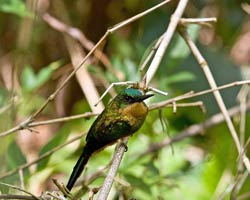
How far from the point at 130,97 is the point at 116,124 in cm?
8

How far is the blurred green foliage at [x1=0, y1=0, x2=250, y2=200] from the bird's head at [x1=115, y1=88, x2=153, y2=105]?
266mm

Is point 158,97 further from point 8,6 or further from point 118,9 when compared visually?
point 118,9

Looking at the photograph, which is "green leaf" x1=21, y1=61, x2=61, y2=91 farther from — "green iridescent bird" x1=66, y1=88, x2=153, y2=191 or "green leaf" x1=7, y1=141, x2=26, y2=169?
"green iridescent bird" x1=66, y1=88, x2=153, y2=191

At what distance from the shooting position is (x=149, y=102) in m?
2.25

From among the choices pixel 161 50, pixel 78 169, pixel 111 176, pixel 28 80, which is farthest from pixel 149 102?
pixel 111 176

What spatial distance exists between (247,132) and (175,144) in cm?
33

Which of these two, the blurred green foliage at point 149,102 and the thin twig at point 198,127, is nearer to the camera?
the blurred green foliage at point 149,102

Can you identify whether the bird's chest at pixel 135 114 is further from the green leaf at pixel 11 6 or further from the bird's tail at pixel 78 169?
the green leaf at pixel 11 6

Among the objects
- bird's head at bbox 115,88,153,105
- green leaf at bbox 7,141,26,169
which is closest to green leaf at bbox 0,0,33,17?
green leaf at bbox 7,141,26,169

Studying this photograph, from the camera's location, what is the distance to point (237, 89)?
3061 mm

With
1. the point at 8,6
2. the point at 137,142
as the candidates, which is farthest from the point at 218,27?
the point at 8,6

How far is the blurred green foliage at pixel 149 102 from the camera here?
8.05ft

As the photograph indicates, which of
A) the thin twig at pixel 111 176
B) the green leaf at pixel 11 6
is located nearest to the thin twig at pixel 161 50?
the thin twig at pixel 111 176

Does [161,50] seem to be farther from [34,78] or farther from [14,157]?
[34,78]
